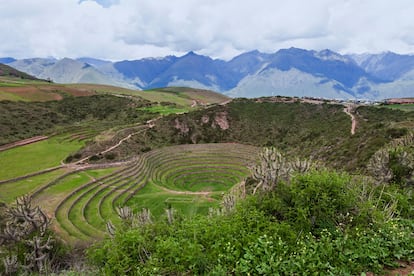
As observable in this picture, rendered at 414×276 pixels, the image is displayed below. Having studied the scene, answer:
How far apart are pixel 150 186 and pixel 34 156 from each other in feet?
61.7

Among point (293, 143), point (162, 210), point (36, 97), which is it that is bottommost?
point (162, 210)

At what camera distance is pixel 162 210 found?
103 ft

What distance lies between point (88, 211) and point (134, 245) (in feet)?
76.9

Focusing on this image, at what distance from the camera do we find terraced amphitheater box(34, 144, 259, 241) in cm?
2700

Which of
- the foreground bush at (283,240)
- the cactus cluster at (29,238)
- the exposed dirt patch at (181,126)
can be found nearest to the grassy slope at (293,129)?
the exposed dirt patch at (181,126)

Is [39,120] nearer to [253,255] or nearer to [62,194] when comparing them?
[62,194]

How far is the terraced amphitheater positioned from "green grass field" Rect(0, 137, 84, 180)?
5.91 m

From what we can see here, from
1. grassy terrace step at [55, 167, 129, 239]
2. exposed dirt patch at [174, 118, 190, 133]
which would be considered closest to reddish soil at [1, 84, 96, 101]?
exposed dirt patch at [174, 118, 190, 133]

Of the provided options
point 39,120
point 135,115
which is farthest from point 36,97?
point 135,115

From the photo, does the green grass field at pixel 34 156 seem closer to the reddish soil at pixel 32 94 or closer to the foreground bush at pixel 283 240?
the foreground bush at pixel 283 240

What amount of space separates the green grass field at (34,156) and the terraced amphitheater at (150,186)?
591 cm

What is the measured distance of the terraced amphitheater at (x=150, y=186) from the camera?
27000 millimetres

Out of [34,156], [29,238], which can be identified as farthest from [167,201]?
[34,156]

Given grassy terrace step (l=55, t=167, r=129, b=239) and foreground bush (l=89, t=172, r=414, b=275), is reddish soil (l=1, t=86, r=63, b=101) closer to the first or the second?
grassy terrace step (l=55, t=167, r=129, b=239)
